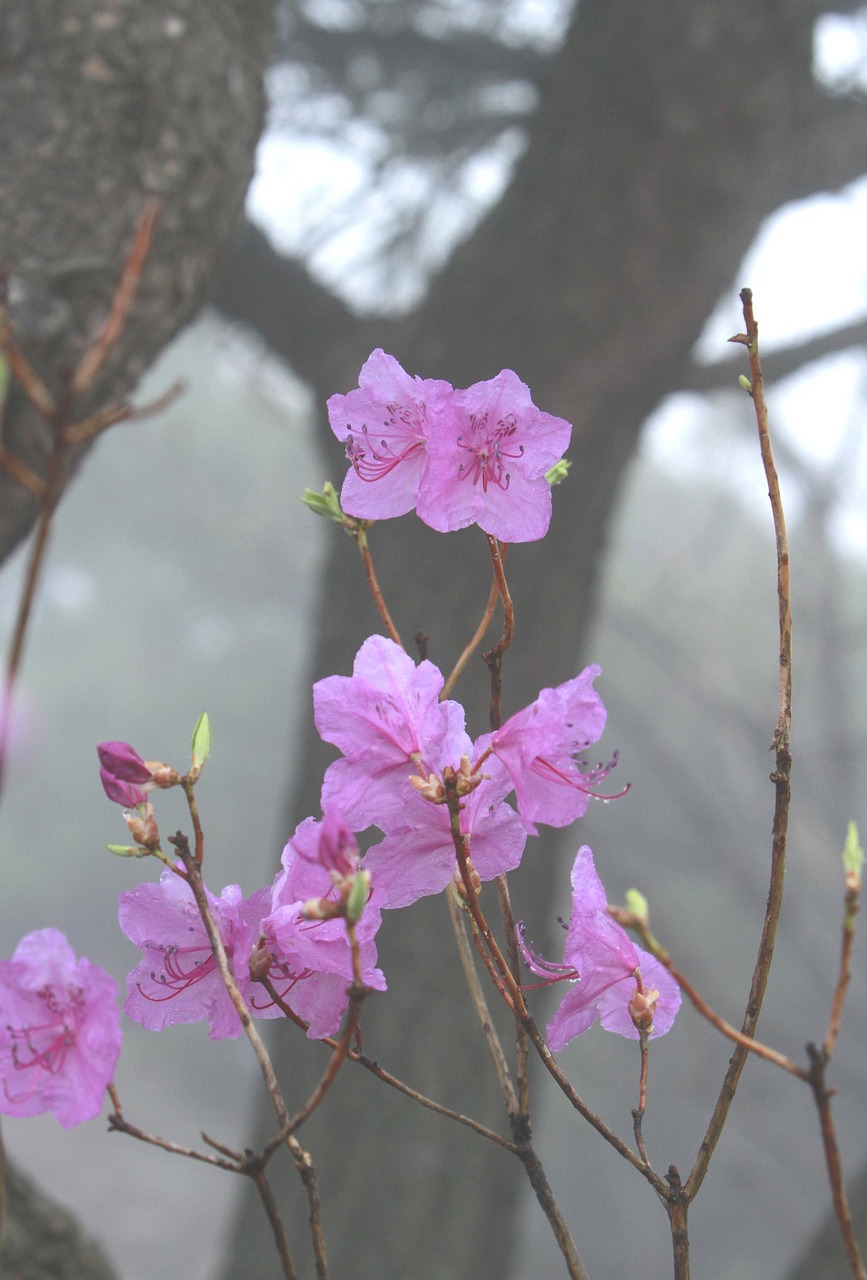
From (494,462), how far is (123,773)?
0.17m

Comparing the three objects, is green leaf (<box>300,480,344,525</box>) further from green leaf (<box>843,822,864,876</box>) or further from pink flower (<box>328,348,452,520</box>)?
green leaf (<box>843,822,864,876</box>)

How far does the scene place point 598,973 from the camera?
0.38 m

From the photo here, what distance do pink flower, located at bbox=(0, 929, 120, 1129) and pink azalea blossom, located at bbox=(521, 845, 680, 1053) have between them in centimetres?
14

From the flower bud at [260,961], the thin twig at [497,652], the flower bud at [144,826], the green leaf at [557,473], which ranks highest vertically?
the green leaf at [557,473]

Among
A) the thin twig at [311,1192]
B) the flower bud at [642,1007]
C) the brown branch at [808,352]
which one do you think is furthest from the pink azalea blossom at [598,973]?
the brown branch at [808,352]

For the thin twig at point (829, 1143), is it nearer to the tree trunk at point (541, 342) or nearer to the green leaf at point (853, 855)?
the green leaf at point (853, 855)

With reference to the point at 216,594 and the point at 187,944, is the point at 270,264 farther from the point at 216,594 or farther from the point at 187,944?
the point at 216,594

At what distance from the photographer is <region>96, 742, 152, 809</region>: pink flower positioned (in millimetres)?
300

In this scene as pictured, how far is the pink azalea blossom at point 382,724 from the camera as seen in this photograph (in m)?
0.32

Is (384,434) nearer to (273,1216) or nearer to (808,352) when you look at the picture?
(273,1216)

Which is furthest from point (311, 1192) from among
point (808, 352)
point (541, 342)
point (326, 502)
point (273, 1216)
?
point (808, 352)

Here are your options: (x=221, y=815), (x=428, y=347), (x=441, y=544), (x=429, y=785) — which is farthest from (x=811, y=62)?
(x=221, y=815)

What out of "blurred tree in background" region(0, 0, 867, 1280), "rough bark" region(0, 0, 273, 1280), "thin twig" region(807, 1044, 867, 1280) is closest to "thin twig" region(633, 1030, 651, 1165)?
"thin twig" region(807, 1044, 867, 1280)

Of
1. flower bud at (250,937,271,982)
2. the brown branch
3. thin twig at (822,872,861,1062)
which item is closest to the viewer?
thin twig at (822,872,861,1062)
